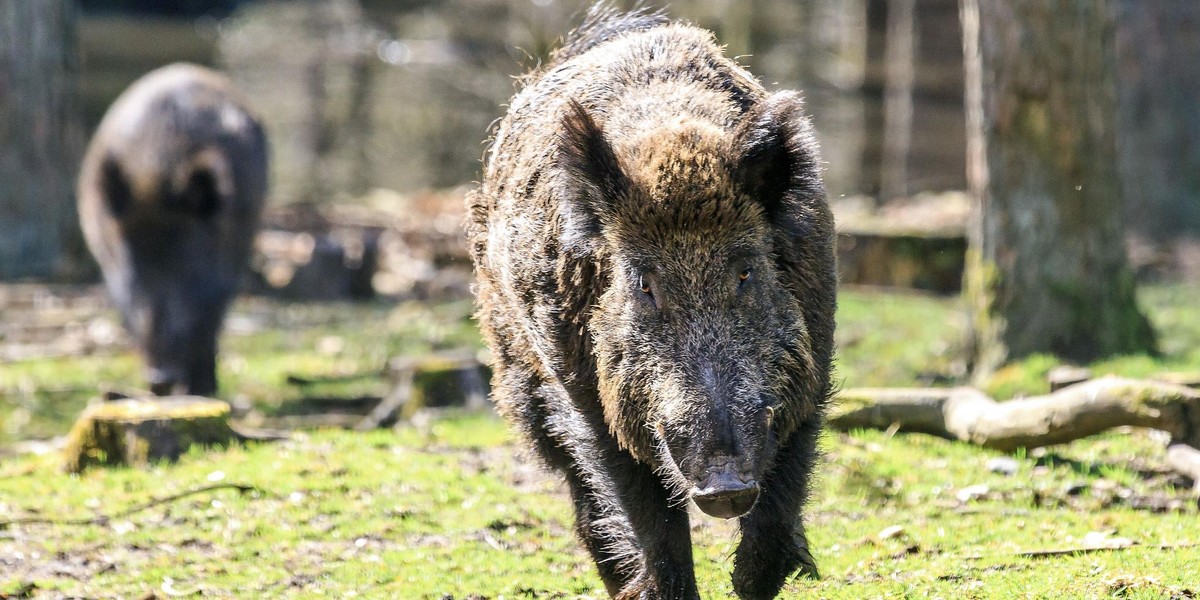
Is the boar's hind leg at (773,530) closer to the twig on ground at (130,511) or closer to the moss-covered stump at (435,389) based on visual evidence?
the twig on ground at (130,511)

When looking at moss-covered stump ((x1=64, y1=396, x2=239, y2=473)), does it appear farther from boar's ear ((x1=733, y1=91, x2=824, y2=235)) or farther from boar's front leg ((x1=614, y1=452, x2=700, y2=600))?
boar's ear ((x1=733, y1=91, x2=824, y2=235))

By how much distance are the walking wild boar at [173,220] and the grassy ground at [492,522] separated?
2.25 metres

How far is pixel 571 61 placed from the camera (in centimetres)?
573

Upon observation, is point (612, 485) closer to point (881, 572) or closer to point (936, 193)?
point (881, 572)

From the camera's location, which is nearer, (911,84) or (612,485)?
(612,485)

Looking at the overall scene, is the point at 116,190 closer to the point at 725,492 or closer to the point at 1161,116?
the point at 725,492

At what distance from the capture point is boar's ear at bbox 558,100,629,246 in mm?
4387

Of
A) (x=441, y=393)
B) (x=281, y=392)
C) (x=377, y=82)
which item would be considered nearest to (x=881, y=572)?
(x=441, y=393)

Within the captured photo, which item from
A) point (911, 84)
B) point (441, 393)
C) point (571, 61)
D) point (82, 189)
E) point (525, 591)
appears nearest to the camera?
point (525, 591)

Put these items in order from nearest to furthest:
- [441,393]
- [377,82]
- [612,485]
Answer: [612,485]
[441,393]
[377,82]

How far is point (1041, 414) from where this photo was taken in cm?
659

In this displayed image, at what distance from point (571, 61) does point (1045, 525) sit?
9.38 ft

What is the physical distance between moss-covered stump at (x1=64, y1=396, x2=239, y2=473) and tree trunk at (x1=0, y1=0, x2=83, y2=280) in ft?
27.2

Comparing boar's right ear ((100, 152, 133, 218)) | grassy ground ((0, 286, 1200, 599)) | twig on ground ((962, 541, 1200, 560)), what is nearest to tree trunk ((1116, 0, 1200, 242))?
grassy ground ((0, 286, 1200, 599))
